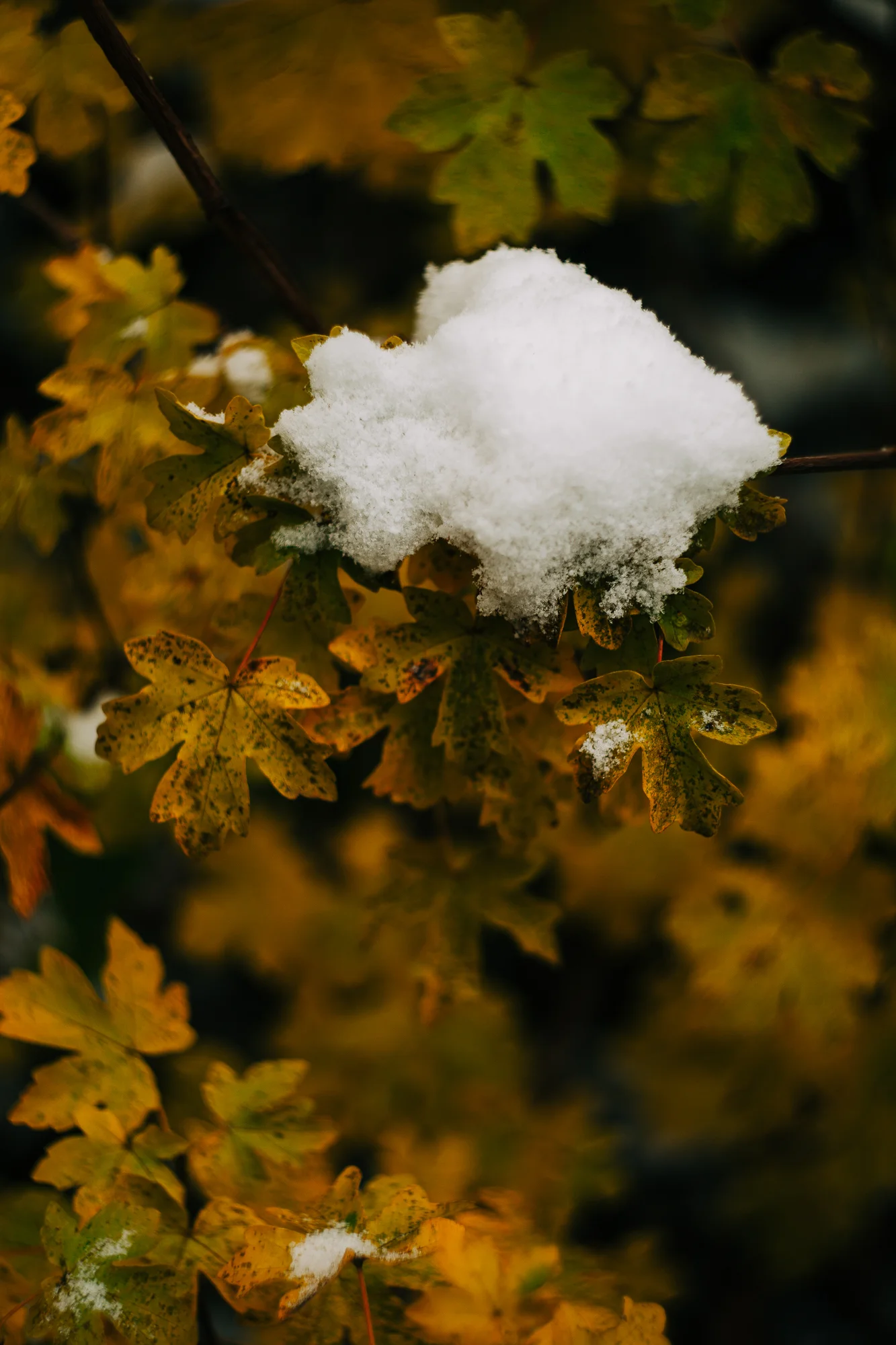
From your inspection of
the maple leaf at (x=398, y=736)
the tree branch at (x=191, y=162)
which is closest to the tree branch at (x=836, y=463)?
the maple leaf at (x=398, y=736)

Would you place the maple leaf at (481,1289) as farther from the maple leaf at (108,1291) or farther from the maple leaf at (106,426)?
the maple leaf at (106,426)

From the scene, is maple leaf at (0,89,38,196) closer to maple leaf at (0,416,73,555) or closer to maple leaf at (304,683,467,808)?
maple leaf at (0,416,73,555)

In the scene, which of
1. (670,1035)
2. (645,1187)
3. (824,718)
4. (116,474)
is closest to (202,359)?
(116,474)

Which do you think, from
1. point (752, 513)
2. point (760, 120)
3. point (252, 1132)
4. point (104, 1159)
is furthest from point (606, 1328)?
point (760, 120)

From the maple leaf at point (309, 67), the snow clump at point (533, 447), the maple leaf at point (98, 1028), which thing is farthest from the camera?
the maple leaf at point (309, 67)

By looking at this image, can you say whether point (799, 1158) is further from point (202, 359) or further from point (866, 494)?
point (202, 359)

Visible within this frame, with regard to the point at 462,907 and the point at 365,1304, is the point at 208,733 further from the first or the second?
the point at 365,1304
